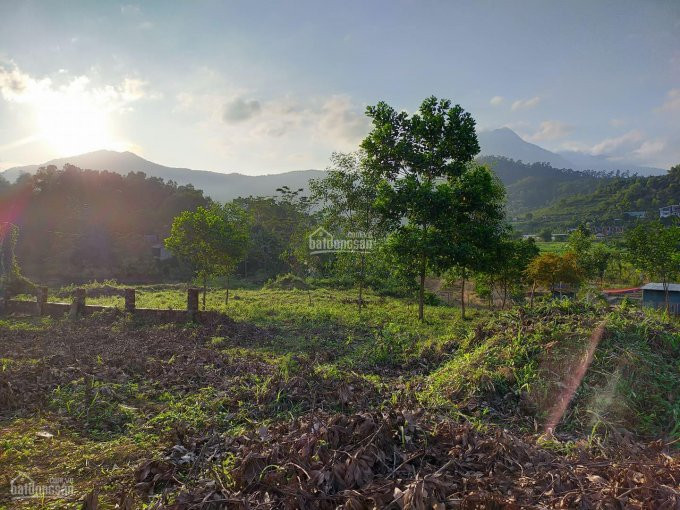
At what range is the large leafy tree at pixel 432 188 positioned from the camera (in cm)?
1240

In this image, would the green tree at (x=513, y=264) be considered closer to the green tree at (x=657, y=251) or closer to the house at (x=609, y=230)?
the green tree at (x=657, y=251)

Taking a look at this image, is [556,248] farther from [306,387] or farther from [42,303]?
[306,387]

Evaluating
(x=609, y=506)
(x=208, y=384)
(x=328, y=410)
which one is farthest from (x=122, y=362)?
(x=609, y=506)

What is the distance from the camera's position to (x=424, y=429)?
12.6ft

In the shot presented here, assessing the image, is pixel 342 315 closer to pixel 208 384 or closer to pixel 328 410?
pixel 208 384

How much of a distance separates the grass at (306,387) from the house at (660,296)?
652 inches

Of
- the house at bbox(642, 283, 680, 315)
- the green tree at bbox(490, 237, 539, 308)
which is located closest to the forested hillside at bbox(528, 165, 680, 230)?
the house at bbox(642, 283, 680, 315)

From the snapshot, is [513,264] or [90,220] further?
[90,220]

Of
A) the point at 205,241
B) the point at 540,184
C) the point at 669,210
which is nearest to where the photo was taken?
the point at 205,241

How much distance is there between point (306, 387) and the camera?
5797 mm

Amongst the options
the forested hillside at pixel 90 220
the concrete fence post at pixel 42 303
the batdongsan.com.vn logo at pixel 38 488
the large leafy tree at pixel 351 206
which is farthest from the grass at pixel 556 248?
the batdongsan.com.vn logo at pixel 38 488

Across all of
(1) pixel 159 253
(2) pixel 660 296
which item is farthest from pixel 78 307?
(1) pixel 159 253

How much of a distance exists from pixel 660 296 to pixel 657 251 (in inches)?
117

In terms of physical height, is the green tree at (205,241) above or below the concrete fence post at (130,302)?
above
